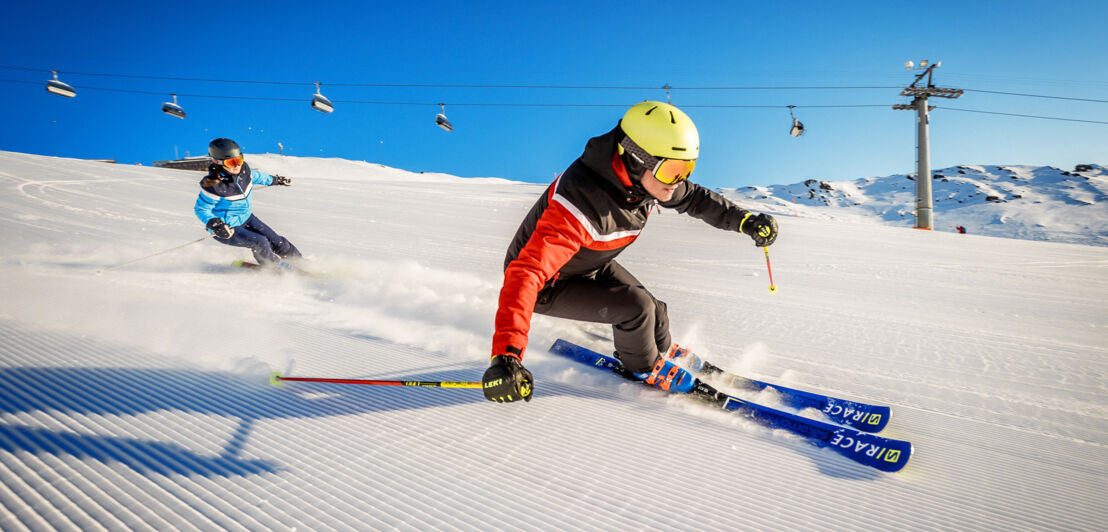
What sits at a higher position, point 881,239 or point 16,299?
point 881,239

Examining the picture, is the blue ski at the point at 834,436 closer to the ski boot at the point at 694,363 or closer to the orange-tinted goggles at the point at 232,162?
the ski boot at the point at 694,363

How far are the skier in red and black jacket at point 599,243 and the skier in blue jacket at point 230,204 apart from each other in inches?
172

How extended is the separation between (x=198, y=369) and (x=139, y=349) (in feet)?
1.77

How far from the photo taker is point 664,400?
2.69 metres

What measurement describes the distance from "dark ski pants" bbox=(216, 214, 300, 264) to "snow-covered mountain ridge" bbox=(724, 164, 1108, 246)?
36.1 metres

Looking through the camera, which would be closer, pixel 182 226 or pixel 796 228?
pixel 182 226

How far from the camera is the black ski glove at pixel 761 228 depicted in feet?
10.5

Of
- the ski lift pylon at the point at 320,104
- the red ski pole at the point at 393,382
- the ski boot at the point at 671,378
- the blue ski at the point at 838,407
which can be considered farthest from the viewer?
the ski lift pylon at the point at 320,104

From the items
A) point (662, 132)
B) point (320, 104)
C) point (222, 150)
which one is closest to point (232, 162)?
point (222, 150)

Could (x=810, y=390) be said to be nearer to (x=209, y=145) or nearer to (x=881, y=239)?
(x=209, y=145)

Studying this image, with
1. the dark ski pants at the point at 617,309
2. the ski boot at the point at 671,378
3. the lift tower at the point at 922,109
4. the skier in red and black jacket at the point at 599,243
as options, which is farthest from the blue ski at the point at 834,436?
the lift tower at the point at 922,109

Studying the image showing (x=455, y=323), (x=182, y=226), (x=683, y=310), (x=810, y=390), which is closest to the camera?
(x=810, y=390)

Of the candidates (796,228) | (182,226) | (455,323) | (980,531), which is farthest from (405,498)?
(796,228)

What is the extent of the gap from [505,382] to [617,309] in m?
0.91
